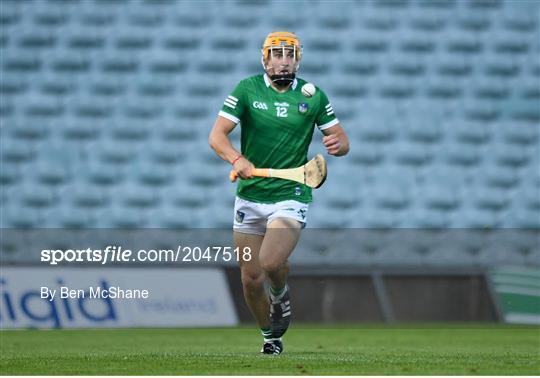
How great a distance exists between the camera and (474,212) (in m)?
14.7

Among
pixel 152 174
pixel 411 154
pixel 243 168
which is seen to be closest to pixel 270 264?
pixel 243 168

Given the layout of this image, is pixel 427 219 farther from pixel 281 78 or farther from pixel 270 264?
pixel 270 264

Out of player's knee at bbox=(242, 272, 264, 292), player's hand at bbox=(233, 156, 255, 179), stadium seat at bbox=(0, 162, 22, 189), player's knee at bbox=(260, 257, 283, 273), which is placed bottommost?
stadium seat at bbox=(0, 162, 22, 189)

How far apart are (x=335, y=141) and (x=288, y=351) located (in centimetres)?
157

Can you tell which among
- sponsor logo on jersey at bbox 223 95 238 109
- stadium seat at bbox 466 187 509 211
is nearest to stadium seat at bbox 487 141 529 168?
stadium seat at bbox 466 187 509 211

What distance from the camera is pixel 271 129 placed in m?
7.43

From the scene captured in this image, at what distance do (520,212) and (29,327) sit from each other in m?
6.53

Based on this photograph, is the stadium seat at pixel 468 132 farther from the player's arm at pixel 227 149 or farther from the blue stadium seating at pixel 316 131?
the player's arm at pixel 227 149

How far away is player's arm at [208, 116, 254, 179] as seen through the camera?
7.17 m

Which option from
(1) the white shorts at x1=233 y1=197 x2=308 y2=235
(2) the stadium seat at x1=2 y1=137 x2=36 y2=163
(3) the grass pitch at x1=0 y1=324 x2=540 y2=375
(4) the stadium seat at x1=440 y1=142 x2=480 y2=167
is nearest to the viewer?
(3) the grass pitch at x1=0 y1=324 x2=540 y2=375

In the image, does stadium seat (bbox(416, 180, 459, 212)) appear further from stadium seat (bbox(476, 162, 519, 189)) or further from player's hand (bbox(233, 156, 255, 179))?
player's hand (bbox(233, 156, 255, 179))
